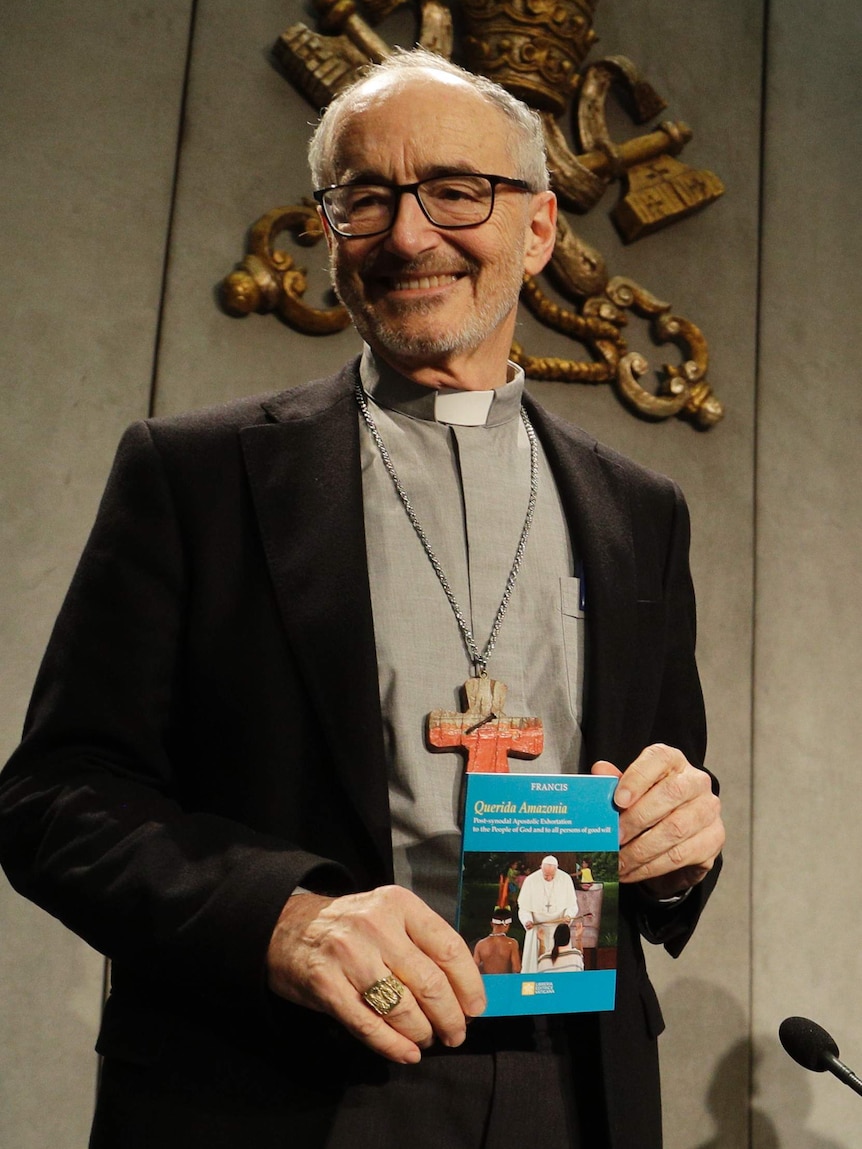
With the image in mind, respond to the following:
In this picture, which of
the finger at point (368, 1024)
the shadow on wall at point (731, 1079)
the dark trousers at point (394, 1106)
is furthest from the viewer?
the shadow on wall at point (731, 1079)

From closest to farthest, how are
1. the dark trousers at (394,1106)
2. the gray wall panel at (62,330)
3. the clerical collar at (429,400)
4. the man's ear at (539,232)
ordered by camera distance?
the dark trousers at (394,1106) < the clerical collar at (429,400) < the man's ear at (539,232) < the gray wall panel at (62,330)

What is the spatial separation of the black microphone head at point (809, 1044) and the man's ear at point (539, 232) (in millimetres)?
929

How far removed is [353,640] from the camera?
3.23 ft

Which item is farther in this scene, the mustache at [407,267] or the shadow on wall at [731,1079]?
the shadow on wall at [731,1079]

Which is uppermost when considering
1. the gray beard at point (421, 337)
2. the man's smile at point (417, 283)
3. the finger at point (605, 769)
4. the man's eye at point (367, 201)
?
the man's eye at point (367, 201)

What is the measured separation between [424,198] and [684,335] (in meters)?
1.22

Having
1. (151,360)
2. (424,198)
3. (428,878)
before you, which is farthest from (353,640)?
(151,360)

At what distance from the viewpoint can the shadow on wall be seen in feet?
6.92

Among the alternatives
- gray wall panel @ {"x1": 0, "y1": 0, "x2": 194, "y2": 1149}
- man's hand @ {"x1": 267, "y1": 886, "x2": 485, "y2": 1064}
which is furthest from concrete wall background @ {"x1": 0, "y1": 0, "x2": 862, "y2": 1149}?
man's hand @ {"x1": 267, "y1": 886, "x2": 485, "y2": 1064}

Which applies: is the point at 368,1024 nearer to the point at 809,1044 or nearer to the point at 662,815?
the point at 662,815

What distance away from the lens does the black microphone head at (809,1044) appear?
1207mm

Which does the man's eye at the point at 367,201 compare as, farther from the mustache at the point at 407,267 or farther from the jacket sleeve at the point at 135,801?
the jacket sleeve at the point at 135,801

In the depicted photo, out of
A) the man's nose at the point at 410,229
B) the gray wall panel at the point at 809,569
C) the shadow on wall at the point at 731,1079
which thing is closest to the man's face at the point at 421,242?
the man's nose at the point at 410,229

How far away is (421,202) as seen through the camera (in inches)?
46.8
